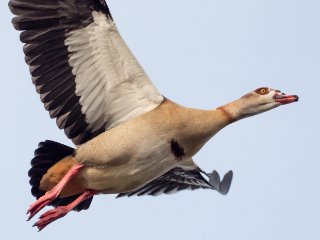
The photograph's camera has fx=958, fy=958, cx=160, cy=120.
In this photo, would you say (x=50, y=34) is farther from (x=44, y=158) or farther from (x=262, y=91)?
(x=262, y=91)

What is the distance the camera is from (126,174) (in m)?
9.13

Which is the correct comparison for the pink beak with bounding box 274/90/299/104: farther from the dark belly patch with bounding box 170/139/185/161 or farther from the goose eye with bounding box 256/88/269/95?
the dark belly patch with bounding box 170/139/185/161

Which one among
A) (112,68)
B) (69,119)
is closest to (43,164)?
(69,119)

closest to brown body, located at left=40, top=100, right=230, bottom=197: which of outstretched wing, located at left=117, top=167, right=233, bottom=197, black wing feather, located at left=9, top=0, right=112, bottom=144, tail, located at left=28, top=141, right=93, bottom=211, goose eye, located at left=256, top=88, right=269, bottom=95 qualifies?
tail, located at left=28, top=141, right=93, bottom=211

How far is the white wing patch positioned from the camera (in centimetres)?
901

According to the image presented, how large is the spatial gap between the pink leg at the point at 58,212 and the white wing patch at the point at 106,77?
2.23 feet

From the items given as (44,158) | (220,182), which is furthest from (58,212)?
(220,182)

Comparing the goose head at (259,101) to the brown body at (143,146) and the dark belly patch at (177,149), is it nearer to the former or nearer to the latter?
the brown body at (143,146)

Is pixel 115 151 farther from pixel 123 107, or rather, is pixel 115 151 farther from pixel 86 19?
pixel 86 19

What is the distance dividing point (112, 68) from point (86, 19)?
0.54 meters

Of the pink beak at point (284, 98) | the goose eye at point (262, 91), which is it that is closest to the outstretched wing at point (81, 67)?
the goose eye at point (262, 91)

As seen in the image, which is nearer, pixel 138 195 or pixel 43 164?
pixel 43 164

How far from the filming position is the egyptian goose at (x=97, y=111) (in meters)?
9.00

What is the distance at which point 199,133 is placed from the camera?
9164 mm
